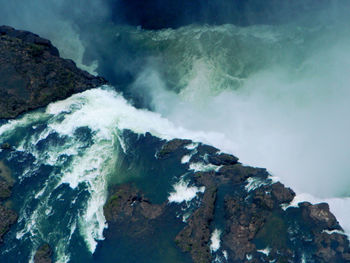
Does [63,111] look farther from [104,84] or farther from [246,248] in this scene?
[246,248]

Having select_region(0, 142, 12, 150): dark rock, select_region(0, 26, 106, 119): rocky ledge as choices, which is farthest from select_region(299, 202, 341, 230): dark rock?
select_region(0, 142, 12, 150): dark rock

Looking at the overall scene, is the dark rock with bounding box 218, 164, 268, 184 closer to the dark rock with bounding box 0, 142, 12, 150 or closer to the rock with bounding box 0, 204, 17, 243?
the rock with bounding box 0, 204, 17, 243

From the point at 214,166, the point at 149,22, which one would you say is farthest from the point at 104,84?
the point at 214,166

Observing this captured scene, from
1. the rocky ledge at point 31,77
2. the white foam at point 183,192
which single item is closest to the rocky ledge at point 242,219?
the white foam at point 183,192

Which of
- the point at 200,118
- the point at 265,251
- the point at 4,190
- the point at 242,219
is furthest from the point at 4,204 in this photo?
the point at 265,251

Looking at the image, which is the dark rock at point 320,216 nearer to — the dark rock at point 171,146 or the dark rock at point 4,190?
the dark rock at point 171,146

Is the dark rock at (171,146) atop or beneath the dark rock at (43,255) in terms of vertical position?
atop

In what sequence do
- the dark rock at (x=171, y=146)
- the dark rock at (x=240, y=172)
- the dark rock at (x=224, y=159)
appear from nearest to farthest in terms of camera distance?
the dark rock at (x=240, y=172) → the dark rock at (x=224, y=159) → the dark rock at (x=171, y=146)
